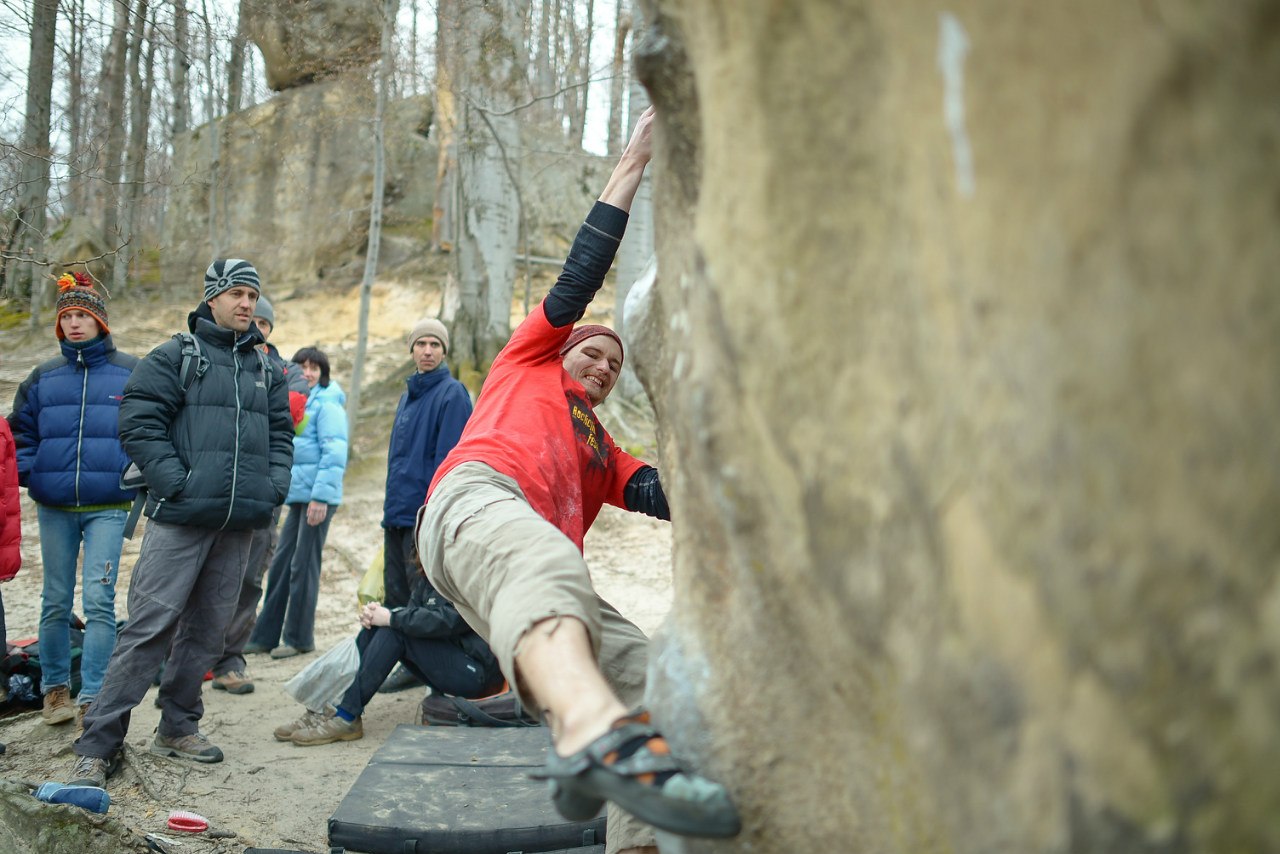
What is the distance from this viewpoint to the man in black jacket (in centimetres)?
424

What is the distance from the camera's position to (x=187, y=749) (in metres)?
4.60

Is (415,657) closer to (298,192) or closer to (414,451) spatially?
(414,451)

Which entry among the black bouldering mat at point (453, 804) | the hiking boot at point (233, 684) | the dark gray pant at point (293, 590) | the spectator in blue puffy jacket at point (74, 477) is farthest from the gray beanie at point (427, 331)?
the black bouldering mat at point (453, 804)

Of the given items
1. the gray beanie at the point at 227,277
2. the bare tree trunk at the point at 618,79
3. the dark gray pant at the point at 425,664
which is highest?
the bare tree trunk at the point at 618,79

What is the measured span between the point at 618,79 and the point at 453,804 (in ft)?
38.7

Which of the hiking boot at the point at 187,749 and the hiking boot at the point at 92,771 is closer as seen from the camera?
the hiking boot at the point at 92,771

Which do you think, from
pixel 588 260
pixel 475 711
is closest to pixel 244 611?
pixel 475 711

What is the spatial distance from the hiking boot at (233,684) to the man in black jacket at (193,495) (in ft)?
2.98

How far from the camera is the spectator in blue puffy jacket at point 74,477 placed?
475 centimetres

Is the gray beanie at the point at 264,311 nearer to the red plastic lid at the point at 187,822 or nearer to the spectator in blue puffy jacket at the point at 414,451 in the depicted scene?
the spectator in blue puffy jacket at the point at 414,451

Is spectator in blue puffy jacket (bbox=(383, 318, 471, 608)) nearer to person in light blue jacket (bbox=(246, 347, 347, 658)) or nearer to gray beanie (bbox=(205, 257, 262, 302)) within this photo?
person in light blue jacket (bbox=(246, 347, 347, 658))

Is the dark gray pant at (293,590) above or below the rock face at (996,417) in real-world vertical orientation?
below

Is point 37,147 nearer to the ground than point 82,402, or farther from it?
farther from it

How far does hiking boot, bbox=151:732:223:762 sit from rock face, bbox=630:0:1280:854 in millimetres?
3350
